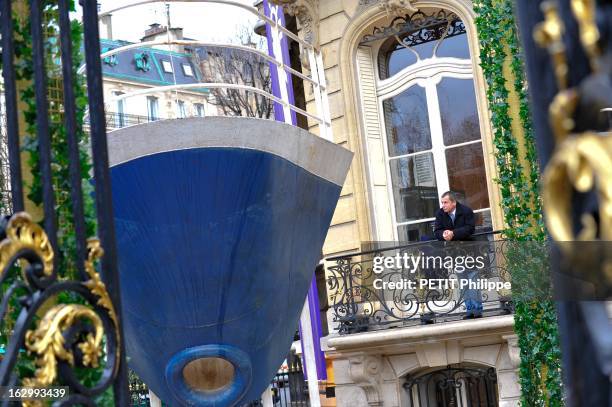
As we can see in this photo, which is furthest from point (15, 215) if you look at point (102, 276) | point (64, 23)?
point (64, 23)

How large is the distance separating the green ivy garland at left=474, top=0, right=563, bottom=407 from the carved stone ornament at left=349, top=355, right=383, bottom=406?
594cm

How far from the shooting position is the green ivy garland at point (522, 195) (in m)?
7.60

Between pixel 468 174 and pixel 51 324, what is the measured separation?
12.0 m

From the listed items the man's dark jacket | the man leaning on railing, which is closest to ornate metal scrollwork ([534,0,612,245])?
the man leaning on railing

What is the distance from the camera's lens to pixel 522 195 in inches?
304

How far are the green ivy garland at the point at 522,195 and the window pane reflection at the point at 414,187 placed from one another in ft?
21.1

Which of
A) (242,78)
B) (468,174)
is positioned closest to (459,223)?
(468,174)

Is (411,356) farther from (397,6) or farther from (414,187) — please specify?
(397,6)

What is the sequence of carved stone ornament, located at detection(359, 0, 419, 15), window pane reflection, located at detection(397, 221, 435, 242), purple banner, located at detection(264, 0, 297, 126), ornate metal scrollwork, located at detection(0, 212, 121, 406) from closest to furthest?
ornate metal scrollwork, located at detection(0, 212, 121, 406), purple banner, located at detection(264, 0, 297, 126), carved stone ornament, located at detection(359, 0, 419, 15), window pane reflection, located at detection(397, 221, 435, 242)

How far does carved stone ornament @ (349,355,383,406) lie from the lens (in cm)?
1374

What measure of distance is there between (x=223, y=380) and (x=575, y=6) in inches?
352

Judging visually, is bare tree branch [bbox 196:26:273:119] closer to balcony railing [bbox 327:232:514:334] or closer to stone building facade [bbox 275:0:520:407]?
stone building facade [bbox 275:0:520:407]

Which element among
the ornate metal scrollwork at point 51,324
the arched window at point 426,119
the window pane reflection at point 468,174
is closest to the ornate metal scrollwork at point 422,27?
the arched window at point 426,119

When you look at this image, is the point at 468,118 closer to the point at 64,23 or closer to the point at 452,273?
the point at 452,273
